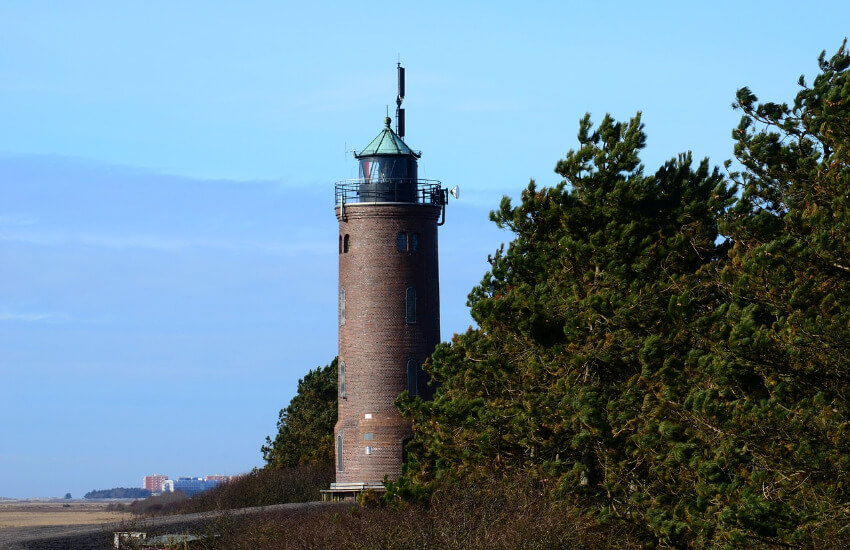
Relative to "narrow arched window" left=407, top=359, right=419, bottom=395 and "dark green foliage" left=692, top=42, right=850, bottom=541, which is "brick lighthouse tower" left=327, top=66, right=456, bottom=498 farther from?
"dark green foliage" left=692, top=42, right=850, bottom=541

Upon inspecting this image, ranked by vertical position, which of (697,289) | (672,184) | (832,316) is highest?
(672,184)

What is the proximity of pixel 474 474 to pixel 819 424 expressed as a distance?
13.2 m

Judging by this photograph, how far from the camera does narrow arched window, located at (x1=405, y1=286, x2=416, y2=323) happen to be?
5150cm

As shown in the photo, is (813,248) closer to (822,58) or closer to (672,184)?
(822,58)

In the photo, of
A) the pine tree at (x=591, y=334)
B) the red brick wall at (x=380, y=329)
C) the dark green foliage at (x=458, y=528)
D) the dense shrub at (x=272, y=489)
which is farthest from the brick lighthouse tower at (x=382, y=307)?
the dark green foliage at (x=458, y=528)

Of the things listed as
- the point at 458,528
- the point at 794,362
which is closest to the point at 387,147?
the point at 458,528

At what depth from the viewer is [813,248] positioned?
68.2 ft

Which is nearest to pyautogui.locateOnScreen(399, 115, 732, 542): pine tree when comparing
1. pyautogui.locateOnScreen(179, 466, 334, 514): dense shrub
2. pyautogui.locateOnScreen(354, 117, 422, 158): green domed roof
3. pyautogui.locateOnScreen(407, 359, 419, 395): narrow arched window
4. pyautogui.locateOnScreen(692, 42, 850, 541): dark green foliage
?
pyautogui.locateOnScreen(692, 42, 850, 541): dark green foliage

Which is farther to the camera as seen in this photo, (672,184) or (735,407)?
(672,184)

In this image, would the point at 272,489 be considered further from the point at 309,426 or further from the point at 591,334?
the point at 591,334

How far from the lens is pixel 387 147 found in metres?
52.0

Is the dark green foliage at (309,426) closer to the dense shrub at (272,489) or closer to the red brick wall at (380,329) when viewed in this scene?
the dense shrub at (272,489)

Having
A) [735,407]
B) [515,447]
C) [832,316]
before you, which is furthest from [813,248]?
[515,447]

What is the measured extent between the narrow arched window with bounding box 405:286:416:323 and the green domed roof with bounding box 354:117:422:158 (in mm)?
5970
